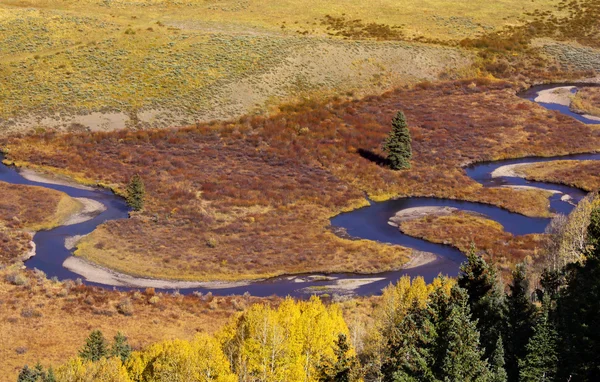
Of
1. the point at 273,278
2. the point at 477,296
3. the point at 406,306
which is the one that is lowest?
the point at 273,278

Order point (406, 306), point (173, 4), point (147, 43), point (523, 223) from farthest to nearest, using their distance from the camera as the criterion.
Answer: point (173, 4) < point (147, 43) < point (523, 223) < point (406, 306)

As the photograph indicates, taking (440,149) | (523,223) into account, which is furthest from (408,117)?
(523,223)

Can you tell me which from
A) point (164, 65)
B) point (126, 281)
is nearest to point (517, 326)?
point (126, 281)

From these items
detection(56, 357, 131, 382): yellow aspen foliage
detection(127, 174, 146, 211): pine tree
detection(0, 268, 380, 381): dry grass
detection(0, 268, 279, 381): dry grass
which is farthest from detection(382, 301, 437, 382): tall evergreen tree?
detection(127, 174, 146, 211): pine tree

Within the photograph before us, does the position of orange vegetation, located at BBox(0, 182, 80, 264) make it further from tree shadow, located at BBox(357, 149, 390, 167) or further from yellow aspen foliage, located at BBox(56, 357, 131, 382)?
tree shadow, located at BBox(357, 149, 390, 167)

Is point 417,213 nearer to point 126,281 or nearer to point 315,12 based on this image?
point 126,281

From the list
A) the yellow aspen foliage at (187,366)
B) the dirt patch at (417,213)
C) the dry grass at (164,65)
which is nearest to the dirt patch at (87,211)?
the dry grass at (164,65)

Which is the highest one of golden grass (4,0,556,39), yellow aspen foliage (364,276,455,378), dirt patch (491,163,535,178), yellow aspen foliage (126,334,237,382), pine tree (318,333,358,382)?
golden grass (4,0,556,39)

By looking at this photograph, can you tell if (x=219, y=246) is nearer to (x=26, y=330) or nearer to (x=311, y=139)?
(x=26, y=330)
